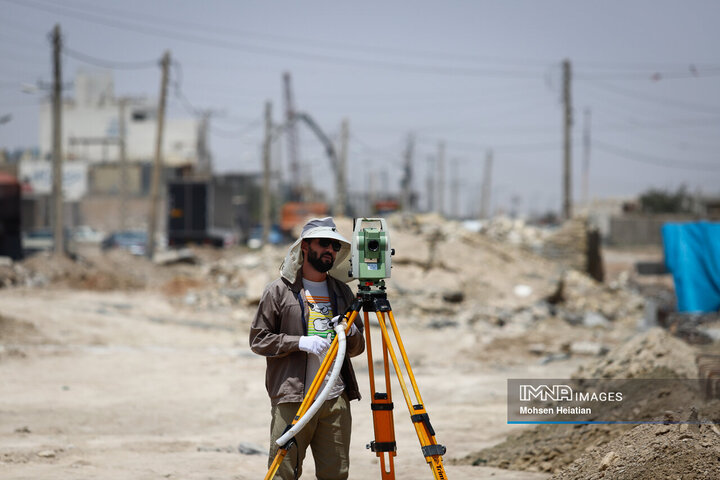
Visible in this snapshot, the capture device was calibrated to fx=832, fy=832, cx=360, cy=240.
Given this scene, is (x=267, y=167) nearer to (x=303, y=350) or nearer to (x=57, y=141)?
(x=57, y=141)

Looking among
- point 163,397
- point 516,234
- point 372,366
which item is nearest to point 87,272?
point 163,397

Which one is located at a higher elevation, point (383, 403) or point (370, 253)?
point (370, 253)

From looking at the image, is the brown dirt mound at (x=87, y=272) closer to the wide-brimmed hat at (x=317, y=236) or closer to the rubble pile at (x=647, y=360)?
the rubble pile at (x=647, y=360)

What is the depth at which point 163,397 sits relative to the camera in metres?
10.5

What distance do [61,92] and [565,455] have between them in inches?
912

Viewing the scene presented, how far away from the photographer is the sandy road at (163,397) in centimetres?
666

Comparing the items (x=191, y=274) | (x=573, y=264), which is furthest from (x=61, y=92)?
(x=573, y=264)

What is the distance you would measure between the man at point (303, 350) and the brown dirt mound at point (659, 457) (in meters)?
1.63

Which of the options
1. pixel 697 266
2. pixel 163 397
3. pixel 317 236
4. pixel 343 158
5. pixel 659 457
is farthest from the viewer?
pixel 343 158

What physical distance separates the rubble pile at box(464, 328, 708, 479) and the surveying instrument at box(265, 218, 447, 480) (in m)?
2.26

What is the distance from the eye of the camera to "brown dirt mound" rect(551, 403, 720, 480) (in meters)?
4.56

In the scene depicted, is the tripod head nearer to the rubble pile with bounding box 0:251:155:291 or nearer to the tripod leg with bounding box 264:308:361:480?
the tripod leg with bounding box 264:308:361:480

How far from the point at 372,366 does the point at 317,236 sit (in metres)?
0.75

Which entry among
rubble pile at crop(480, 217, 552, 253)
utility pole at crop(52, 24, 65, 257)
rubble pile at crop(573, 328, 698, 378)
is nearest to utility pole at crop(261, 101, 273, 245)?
rubble pile at crop(480, 217, 552, 253)
